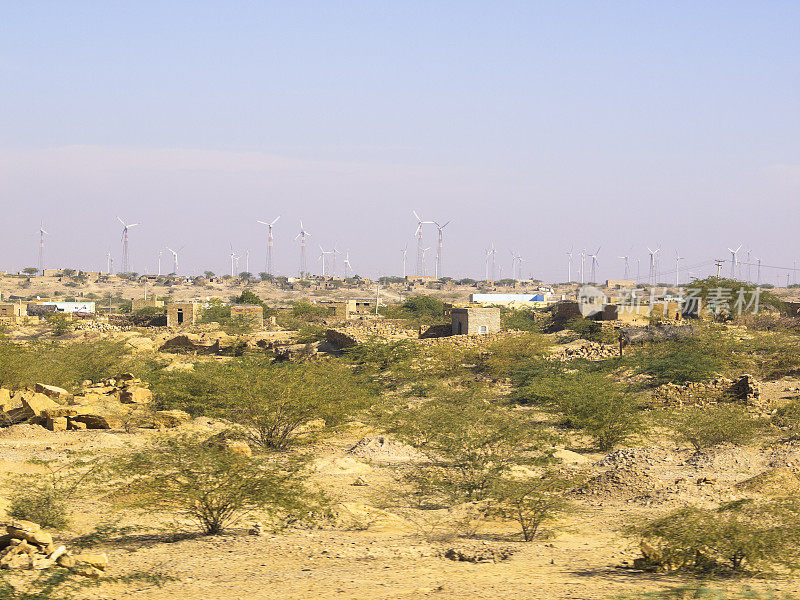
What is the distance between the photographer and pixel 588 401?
25.0 m

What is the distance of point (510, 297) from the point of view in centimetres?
10112

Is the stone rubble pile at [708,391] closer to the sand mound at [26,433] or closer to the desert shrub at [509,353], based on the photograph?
the desert shrub at [509,353]

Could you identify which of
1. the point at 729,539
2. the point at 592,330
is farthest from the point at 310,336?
the point at 729,539

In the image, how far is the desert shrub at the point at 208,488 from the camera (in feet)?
44.2

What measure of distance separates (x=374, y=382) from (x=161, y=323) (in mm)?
36791

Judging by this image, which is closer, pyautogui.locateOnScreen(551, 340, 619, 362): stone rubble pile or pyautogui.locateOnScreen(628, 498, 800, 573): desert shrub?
pyautogui.locateOnScreen(628, 498, 800, 573): desert shrub

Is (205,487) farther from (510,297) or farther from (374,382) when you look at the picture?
(510,297)

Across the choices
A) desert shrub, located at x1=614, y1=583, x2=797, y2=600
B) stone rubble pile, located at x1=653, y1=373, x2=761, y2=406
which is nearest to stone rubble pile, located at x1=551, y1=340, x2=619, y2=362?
stone rubble pile, located at x1=653, y1=373, x2=761, y2=406

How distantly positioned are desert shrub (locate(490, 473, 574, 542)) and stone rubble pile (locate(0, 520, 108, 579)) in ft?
21.1

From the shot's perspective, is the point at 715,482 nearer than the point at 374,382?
Yes

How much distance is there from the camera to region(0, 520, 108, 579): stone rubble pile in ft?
34.7

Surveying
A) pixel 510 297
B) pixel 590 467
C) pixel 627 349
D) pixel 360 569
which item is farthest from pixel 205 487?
pixel 510 297

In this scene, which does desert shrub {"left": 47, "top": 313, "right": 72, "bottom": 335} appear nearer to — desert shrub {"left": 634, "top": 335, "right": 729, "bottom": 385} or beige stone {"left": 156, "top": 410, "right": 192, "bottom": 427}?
beige stone {"left": 156, "top": 410, "right": 192, "bottom": 427}

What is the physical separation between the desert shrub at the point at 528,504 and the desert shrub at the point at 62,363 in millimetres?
19575
